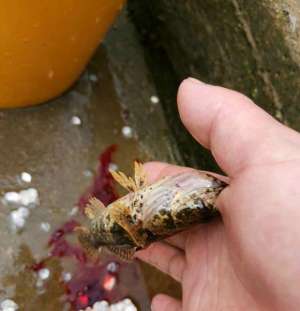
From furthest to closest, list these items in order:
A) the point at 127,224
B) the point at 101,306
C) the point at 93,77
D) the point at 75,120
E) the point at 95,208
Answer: the point at 93,77, the point at 75,120, the point at 101,306, the point at 95,208, the point at 127,224

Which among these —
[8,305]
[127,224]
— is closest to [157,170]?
[127,224]

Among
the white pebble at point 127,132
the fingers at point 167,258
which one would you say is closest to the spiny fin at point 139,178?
the fingers at point 167,258

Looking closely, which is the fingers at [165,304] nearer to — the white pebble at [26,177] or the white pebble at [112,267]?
the white pebble at [112,267]

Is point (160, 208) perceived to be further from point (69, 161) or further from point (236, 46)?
point (69, 161)

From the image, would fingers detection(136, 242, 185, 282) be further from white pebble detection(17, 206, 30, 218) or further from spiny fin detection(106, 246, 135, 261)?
white pebble detection(17, 206, 30, 218)

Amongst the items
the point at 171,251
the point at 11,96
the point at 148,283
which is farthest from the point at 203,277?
the point at 11,96
